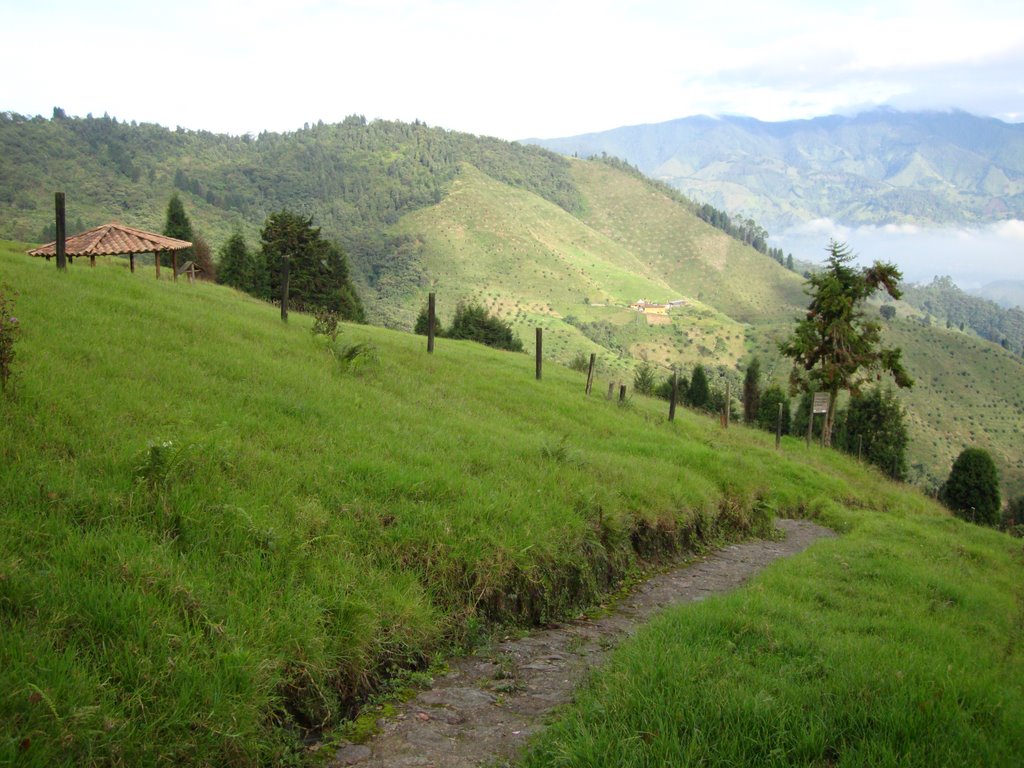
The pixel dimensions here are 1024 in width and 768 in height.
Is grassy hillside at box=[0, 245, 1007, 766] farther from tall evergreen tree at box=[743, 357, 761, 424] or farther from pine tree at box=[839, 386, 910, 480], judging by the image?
tall evergreen tree at box=[743, 357, 761, 424]

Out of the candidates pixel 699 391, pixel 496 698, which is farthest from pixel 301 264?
pixel 496 698

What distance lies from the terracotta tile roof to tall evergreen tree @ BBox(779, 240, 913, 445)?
30641mm

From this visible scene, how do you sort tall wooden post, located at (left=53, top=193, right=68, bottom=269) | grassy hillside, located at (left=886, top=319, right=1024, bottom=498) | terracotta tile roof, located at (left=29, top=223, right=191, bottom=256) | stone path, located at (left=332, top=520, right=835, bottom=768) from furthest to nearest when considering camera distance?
grassy hillside, located at (left=886, top=319, right=1024, bottom=498) < terracotta tile roof, located at (left=29, top=223, right=191, bottom=256) < tall wooden post, located at (left=53, top=193, right=68, bottom=269) < stone path, located at (left=332, top=520, right=835, bottom=768)

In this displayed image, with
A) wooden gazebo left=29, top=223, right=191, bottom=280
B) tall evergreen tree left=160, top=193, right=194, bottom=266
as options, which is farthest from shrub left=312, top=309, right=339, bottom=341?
tall evergreen tree left=160, top=193, right=194, bottom=266

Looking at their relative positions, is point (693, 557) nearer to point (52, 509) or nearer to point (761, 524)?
point (761, 524)

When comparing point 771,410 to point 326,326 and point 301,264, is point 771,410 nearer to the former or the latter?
point 301,264

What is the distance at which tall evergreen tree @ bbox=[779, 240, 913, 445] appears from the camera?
116 ft

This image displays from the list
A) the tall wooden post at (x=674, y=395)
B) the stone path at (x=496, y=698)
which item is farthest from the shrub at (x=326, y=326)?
the stone path at (x=496, y=698)

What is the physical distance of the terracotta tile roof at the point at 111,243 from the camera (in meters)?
22.8

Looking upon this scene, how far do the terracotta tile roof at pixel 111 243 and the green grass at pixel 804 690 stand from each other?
23110 millimetres

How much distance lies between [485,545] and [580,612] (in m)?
1.72

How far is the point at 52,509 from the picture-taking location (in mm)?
5723

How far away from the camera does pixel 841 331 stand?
3566 centimetres

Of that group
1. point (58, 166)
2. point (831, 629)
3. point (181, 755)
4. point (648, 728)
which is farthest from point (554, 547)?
point (58, 166)
